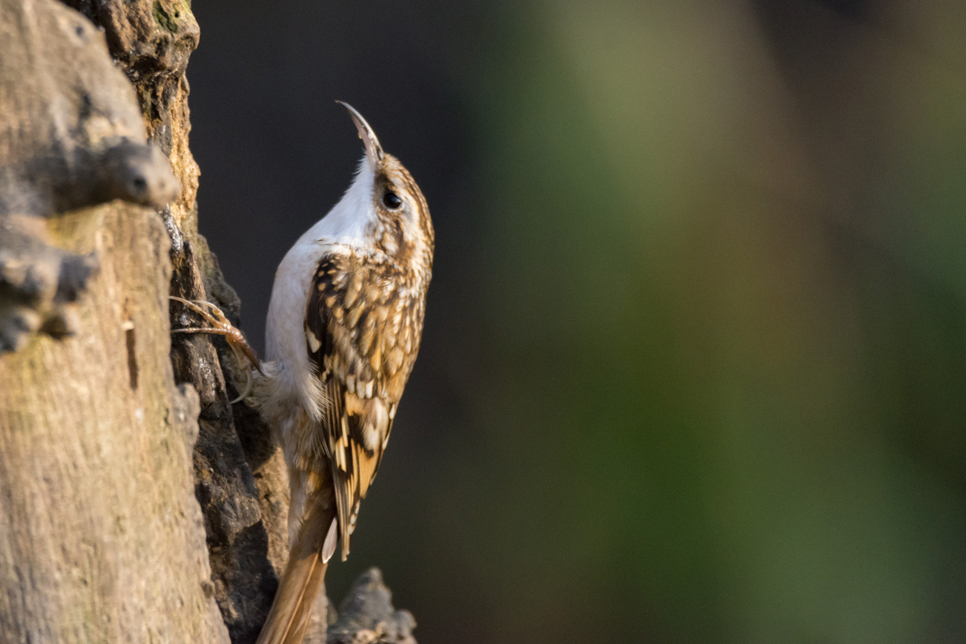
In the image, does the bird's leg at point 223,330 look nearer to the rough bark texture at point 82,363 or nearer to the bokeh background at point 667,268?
the rough bark texture at point 82,363

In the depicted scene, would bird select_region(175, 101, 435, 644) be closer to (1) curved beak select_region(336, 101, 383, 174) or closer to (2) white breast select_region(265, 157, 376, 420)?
(2) white breast select_region(265, 157, 376, 420)

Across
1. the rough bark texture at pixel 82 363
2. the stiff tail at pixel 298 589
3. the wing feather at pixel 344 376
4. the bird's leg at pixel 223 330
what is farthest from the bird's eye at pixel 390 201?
the rough bark texture at pixel 82 363

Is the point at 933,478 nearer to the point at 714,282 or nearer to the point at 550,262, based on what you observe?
the point at 714,282

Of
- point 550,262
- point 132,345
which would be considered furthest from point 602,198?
point 132,345

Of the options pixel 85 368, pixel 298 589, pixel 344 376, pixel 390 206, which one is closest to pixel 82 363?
pixel 85 368

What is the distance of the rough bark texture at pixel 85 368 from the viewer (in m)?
0.65

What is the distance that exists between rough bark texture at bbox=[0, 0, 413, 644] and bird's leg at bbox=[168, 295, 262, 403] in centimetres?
39

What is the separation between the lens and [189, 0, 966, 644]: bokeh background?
2.60 meters

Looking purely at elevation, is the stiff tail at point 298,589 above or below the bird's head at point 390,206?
below

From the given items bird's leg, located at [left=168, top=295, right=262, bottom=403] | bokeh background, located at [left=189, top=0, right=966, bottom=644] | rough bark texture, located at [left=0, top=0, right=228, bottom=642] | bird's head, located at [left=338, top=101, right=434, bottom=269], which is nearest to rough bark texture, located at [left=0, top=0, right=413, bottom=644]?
rough bark texture, located at [left=0, top=0, right=228, bottom=642]

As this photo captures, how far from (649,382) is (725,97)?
1.03 m

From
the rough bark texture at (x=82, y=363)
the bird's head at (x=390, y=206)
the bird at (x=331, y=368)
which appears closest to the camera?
the rough bark texture at (x=82, y=363)

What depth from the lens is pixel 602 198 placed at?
8.70ft

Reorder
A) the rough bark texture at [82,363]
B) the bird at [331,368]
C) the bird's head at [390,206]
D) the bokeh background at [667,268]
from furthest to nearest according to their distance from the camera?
the bokeh background at [667,268] < the bird's head at [390,206] < the bird at [331,368] < the rough bark texture at [82,363]
